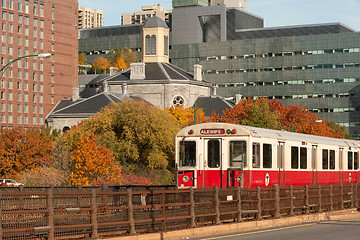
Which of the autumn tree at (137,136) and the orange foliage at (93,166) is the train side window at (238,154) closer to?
the orange foliage at (93,166)

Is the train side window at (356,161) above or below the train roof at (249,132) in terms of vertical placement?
below

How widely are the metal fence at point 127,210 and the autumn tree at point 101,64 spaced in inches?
6371

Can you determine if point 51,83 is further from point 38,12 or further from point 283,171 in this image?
point 283,171

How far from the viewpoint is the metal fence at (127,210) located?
16453mm

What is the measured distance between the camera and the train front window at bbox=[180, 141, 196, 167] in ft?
90.3

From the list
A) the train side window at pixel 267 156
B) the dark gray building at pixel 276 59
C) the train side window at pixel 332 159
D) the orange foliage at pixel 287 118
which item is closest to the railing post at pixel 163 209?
the train side window at pixel 267 156

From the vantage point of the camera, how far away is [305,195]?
89.9 feet

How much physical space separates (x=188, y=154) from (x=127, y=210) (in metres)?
9.18

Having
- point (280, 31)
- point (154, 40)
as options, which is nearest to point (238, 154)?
point (154, 40)

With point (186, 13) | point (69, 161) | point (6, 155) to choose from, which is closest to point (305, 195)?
point (69, 161)

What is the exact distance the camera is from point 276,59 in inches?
5846

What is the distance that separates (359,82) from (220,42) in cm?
3256

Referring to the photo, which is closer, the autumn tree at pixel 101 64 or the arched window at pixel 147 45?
the arched window at pixel 147 45

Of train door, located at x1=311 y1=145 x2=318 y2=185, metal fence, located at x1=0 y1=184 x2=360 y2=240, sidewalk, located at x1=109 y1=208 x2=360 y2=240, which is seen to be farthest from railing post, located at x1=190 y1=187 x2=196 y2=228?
train door, located at x1=311 y1=145 x2=318 y2=185
